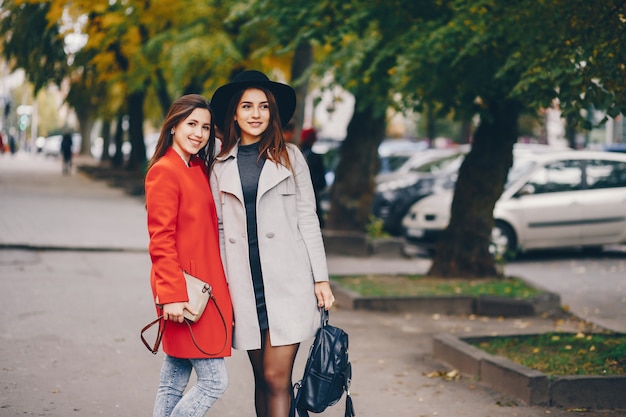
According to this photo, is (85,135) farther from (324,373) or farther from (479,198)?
(324,373)

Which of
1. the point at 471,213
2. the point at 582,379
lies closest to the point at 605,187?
the point at 471,213

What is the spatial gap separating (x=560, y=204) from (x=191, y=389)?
11.7 m

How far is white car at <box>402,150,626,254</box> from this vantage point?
15.2 m

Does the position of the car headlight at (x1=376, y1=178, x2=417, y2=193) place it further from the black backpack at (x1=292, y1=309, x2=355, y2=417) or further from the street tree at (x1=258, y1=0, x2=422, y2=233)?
the black backpack at (x1=292, y1=309, x2=355, y2=417)

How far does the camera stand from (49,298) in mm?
9914

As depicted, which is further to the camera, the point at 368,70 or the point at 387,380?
the point at 368,70

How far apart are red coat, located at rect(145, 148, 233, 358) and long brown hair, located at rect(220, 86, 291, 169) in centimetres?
32

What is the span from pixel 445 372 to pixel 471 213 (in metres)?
4.44

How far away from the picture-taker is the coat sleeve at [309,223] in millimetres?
4574

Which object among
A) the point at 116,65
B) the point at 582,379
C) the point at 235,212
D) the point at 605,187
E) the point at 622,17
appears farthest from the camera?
the point at 116,65

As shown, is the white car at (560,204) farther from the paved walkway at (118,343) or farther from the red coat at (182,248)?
the red coat at (182,248)

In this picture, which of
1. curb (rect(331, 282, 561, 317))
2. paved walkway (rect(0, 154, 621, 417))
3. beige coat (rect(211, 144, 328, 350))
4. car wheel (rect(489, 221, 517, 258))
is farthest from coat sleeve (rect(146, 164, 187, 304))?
car wheel (rect(489, 221, 517, 258))

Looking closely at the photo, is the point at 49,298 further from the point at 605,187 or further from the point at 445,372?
the point at 605,187

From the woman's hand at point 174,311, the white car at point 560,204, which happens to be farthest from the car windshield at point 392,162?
the woman's hand at point 174,311
